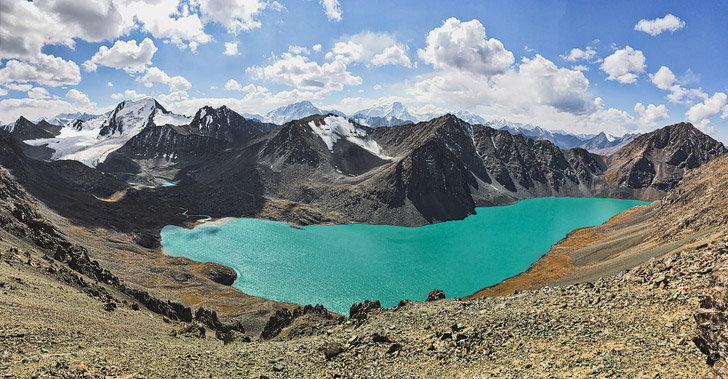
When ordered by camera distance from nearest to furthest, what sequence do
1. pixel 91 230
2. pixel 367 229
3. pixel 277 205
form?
pixel 91 230 < pixel 367 229 < pixel 277 205

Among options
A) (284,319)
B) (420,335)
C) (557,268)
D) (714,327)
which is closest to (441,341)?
(420,335)

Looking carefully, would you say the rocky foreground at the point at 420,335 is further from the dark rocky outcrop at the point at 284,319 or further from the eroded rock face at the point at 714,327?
the dark rocky outcrop at the point at 284,319

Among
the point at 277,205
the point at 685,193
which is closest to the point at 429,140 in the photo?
the point at 277,205

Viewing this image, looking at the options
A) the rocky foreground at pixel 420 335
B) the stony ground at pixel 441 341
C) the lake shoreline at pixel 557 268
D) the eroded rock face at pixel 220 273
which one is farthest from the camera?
the eroded rock face at pixel 220 273

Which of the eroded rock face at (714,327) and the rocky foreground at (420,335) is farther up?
the eroded rock face at (714,327)

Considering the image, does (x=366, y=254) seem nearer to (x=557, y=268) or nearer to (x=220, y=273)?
(x=220, y=273)

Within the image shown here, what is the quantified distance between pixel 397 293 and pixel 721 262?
54.7m

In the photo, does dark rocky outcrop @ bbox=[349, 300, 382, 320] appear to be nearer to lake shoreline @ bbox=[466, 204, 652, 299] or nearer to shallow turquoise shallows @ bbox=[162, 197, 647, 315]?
shallow turquoise shallows @ bbox=[162, 197, 647, 315]

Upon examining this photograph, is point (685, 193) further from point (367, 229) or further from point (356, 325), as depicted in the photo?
point (356, 325)

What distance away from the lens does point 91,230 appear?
95.2 metres

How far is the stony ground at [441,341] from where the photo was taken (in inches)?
668

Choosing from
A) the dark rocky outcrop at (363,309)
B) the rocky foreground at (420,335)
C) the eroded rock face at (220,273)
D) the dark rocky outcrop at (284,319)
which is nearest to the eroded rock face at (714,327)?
the rocky foreground at (420,335)

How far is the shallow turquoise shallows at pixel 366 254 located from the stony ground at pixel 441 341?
4101cm

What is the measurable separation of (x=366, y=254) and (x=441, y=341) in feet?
262
